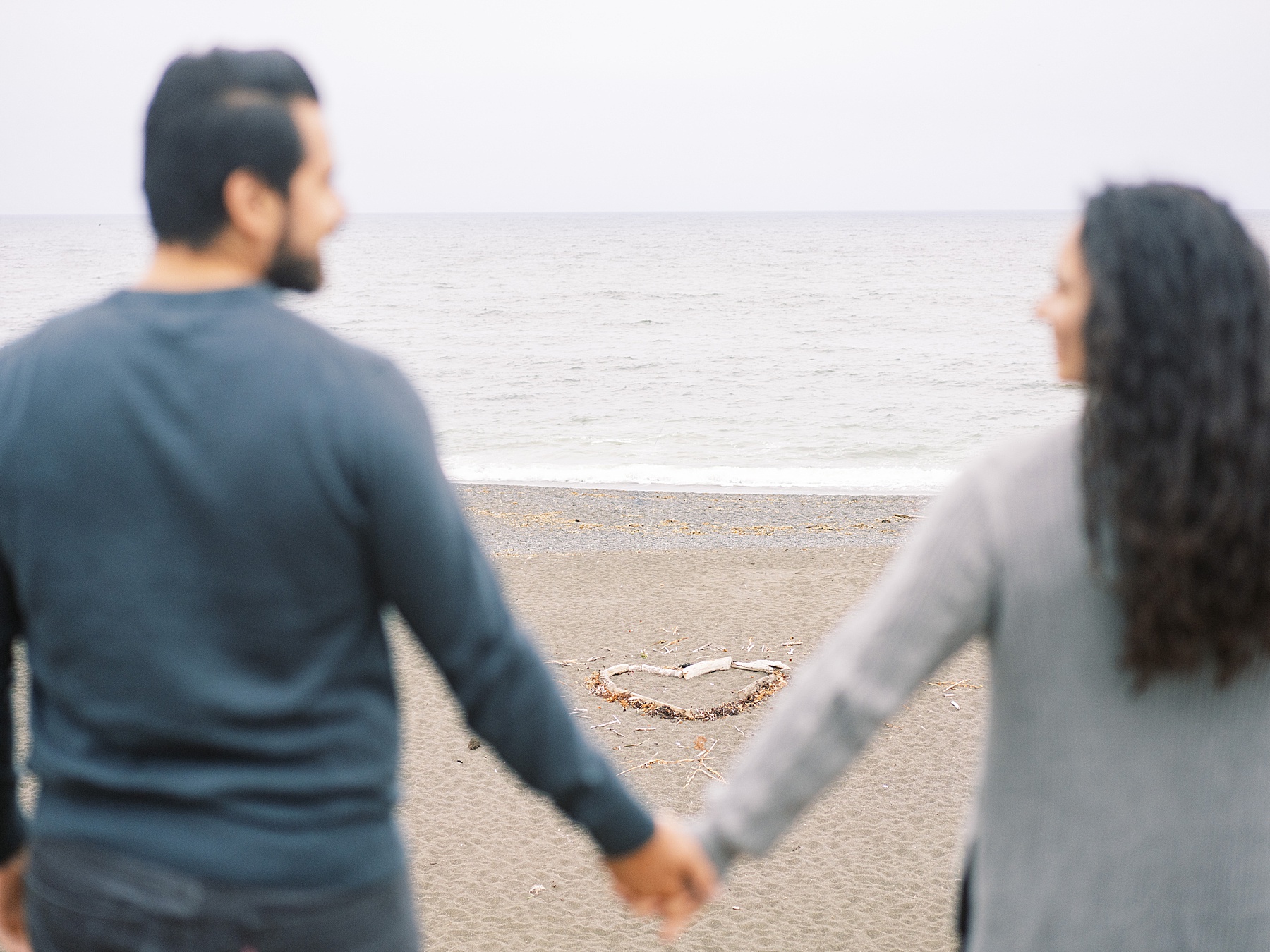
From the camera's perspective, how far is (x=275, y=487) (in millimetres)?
1298

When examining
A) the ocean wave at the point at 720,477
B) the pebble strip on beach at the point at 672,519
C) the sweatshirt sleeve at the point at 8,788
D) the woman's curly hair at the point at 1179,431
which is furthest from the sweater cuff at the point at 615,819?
the ocean wave at the point at 720,477

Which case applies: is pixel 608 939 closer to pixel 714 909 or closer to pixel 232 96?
pixel 714 909

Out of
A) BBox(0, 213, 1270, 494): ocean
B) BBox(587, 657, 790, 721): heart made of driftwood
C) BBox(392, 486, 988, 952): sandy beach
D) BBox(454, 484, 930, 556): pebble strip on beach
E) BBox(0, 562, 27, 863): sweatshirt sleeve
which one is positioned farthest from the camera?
BBox(0, 213, 1270, 494): ocean

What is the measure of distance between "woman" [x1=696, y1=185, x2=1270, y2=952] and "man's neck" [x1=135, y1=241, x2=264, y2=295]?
0.94 m

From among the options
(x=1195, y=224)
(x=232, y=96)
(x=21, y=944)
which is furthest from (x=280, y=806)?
(x=1195, y=224)

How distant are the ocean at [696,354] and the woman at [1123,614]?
0.19 meters

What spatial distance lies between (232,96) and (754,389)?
2362cm

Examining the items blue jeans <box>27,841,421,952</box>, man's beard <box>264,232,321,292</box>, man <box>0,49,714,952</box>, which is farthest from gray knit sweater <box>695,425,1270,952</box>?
man's beard <box>264,232,321,292</box>

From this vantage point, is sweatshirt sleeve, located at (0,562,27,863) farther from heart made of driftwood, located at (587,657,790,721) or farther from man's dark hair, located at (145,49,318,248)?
heart made of driftwood, located at (587,657,790,721)

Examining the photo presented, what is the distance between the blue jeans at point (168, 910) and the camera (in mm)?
1311

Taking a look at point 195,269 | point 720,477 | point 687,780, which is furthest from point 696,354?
point 195,269

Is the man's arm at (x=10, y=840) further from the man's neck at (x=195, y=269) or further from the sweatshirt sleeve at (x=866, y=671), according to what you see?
the sweatshirt sleeve at (x=866, y=671)

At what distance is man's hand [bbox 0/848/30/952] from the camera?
1636mm

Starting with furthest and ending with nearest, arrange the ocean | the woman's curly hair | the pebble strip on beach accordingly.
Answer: the ocean < the pebble strip on beach < the woman's curly hair
